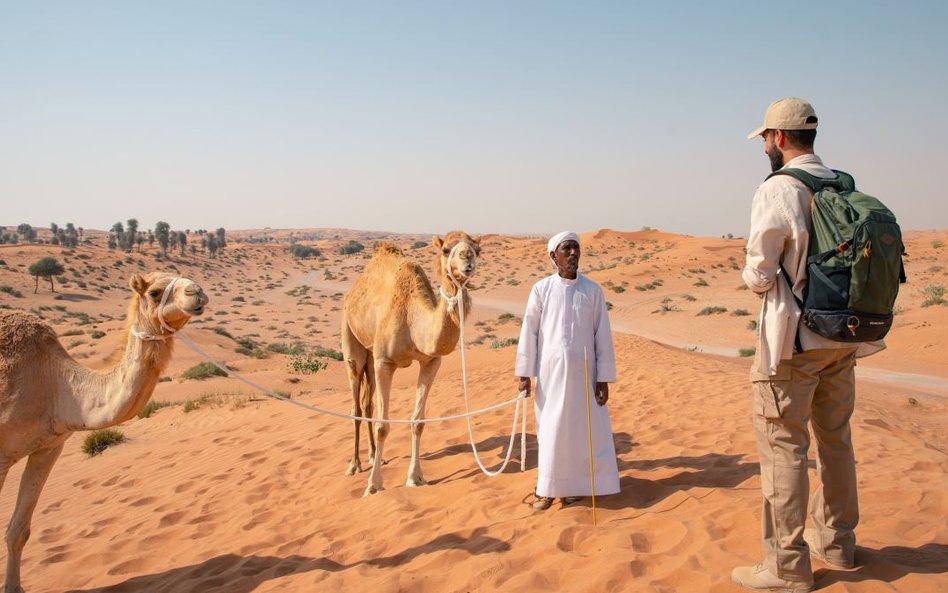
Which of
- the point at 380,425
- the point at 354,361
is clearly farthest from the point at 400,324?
the point at 354,361

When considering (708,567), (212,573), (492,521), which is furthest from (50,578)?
(708,567)

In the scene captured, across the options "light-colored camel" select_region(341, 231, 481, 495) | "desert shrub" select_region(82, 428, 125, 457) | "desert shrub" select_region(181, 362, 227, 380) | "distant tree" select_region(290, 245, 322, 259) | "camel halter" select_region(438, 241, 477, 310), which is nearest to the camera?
"camel halter" select_region(438, 241, 477, 310)

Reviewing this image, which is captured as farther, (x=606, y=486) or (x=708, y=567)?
(x=606, y=486)

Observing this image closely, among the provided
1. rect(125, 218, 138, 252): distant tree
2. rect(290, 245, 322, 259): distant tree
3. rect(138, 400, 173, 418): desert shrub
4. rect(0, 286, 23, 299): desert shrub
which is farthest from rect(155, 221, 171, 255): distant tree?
rect(138, 400, 173, 418): desert shrub

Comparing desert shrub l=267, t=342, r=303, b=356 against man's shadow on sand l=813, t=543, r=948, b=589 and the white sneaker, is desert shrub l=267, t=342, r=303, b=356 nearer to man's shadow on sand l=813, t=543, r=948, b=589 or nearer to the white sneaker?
the white sneaker

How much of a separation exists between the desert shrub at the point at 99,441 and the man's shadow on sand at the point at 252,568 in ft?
18.3

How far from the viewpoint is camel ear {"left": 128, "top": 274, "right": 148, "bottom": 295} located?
4450mm

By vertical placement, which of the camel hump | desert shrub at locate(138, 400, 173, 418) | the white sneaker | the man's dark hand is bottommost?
desert shrub at locate(138, 400, 173, 418)

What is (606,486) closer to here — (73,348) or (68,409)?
(68,409)

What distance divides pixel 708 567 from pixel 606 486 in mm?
1340

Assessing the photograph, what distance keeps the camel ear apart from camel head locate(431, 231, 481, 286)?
7.80ft

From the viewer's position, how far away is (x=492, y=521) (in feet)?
16.2

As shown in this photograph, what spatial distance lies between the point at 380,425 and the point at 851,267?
15.6ft

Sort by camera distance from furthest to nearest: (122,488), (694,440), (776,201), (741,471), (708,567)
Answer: (122,488)
(694,440)
(741,471)
(708,567)
(776,201)
